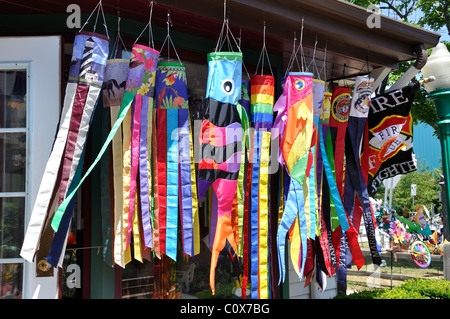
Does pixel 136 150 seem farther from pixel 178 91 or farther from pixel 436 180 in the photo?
pixel 436 180

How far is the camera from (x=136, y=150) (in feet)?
9.38

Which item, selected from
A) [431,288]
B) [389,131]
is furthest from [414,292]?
[389,131]

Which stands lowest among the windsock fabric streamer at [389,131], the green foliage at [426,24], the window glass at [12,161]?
the window glass at [12,161]

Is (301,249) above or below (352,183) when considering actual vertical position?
below

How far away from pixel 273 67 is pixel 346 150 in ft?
3.21

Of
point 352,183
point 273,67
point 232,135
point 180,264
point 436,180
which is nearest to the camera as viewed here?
point 232,135

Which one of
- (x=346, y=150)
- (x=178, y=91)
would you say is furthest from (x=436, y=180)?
(x=178, y=91)

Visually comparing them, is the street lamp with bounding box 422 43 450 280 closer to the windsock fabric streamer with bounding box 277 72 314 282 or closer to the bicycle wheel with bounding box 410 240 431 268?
the windsock fabric streamer with bounding box 277 72 314 282

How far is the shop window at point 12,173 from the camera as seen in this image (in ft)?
9.21

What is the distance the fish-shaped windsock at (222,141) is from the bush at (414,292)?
1.39 meters

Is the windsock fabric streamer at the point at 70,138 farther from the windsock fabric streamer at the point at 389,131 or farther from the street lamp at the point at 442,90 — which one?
the street lamp at the point at 442,90

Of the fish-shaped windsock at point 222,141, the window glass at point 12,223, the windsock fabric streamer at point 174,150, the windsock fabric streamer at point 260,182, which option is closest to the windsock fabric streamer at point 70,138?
the window glass at point 12,223

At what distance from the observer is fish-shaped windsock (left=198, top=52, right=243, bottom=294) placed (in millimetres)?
2980

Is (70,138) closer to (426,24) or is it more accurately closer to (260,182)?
(260,182)
